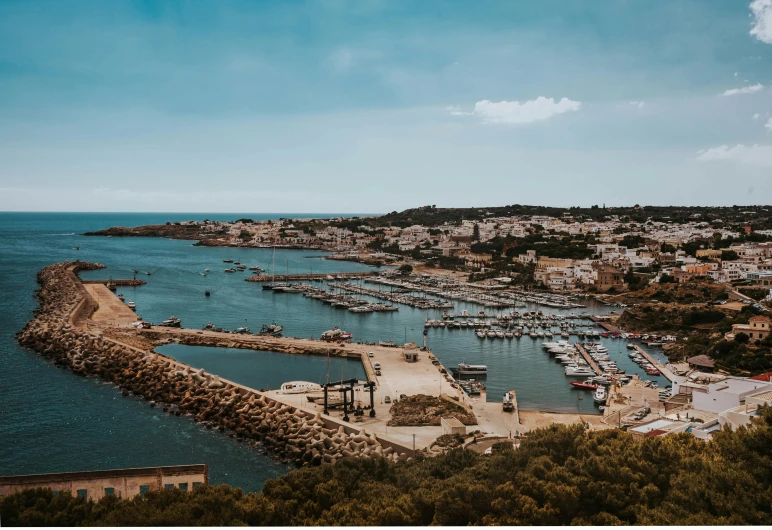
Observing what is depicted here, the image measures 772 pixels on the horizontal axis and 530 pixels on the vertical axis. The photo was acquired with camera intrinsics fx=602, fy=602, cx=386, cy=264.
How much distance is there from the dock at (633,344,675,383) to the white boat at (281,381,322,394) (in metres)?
8.19

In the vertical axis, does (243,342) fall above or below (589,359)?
above

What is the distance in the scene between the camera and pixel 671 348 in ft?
57.4

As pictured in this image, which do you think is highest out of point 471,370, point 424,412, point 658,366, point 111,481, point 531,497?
point 531,497

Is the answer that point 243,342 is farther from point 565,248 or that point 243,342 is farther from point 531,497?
point 565,248

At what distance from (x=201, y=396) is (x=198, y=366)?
329 cm

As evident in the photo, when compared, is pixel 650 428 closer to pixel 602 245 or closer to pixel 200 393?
pixel 200 393

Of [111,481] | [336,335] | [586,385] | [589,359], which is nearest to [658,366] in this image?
[589,359]

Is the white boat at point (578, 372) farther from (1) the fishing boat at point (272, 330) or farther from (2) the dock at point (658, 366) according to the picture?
(1) the fishing boat at point (272, 330)

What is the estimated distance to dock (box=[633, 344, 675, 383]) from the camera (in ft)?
47.1

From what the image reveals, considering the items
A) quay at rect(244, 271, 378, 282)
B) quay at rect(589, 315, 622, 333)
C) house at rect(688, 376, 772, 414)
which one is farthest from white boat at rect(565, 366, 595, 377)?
quay at rect(244, 271, 378, 282)

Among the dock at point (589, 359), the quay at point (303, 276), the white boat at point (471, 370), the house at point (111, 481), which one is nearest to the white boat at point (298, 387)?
the white boat at point (471, 370)

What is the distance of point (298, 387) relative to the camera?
11.8 meters

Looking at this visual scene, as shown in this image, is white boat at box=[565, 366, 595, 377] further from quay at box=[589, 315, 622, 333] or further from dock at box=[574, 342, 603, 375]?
quay at box=[589, 315, 622, 333]

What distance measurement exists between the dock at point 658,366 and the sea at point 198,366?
488mm
